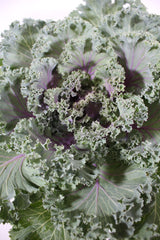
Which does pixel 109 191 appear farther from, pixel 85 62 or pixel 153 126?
pixel 85 62

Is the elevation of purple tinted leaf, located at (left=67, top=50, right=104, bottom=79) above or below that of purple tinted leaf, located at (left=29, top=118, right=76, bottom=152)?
above

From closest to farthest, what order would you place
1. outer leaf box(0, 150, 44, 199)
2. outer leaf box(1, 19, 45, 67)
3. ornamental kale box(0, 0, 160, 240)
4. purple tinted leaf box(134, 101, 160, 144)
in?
ornamental kale box(0, 0, 160, 240) < outer leaf box(0, 150, 44, 199) < purple tinted leaf box(134, 101, 160, 144) < outer leaf box(1, 19, 45, 67)

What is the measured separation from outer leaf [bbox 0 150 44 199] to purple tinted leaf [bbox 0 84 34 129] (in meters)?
0.20

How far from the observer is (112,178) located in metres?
1.41

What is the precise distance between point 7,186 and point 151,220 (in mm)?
763

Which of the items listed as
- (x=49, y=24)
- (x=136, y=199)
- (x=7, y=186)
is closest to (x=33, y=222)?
(x=7, y=186)

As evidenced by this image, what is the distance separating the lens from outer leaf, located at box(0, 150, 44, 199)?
1352mm

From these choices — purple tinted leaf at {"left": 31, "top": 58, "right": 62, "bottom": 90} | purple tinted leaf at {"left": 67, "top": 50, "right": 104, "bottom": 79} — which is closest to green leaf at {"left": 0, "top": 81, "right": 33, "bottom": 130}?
purple tinted leaf at {"left": 31, "top": 58, "right": 62, "bottom": 90}

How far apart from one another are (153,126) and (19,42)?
0.93 meters

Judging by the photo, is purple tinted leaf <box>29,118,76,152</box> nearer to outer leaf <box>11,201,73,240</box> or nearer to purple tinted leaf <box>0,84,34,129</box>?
purple tinted leaf <box>0,84,34,129</box>

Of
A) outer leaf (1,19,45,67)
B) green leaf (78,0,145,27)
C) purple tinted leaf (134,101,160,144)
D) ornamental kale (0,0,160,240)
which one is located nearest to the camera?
ornamental kale (0,0,160,240)

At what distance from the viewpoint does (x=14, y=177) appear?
1404mm

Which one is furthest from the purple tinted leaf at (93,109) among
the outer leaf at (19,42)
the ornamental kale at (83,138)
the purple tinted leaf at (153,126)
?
the outer leaf at (19,42)

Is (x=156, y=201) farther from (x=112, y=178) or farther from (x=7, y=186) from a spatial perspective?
(x=7, y=186)
